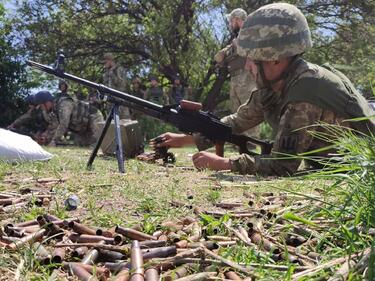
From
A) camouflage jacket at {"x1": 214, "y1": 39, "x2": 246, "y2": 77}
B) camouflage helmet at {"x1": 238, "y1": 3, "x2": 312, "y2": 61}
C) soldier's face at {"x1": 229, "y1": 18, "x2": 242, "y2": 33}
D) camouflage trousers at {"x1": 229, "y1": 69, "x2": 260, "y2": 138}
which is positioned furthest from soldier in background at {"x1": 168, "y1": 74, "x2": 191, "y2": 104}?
camouflage helmet at {"x1": 238, "y1": 3, "x2": 312, "y2": 61}

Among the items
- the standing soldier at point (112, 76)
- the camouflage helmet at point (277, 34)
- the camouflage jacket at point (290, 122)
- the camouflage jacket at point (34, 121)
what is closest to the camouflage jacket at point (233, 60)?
the camouflage jacket at point (290, 122)

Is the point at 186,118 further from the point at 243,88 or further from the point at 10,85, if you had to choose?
the point at 10,85

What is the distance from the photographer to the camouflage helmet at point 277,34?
4723 mm

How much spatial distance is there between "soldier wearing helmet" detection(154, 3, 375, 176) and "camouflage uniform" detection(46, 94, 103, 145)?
8.19 metres

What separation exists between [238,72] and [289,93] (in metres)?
4.63

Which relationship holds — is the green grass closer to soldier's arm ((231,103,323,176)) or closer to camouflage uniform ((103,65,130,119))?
soldier's arm ((231,103,323,176))

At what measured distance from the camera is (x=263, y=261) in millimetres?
1863

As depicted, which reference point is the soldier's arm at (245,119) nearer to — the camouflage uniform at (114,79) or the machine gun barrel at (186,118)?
the machine gun barrel at (186,118)

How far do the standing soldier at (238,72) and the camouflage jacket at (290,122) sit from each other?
3689 millimetres

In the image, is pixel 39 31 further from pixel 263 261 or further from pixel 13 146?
pixel 263 261

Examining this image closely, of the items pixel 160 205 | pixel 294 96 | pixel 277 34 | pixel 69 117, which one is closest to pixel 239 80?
pixel 277 34

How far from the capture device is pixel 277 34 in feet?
15.5

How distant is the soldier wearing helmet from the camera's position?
4551mm

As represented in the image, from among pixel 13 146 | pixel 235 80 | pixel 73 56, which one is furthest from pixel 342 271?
pixel 73 56
